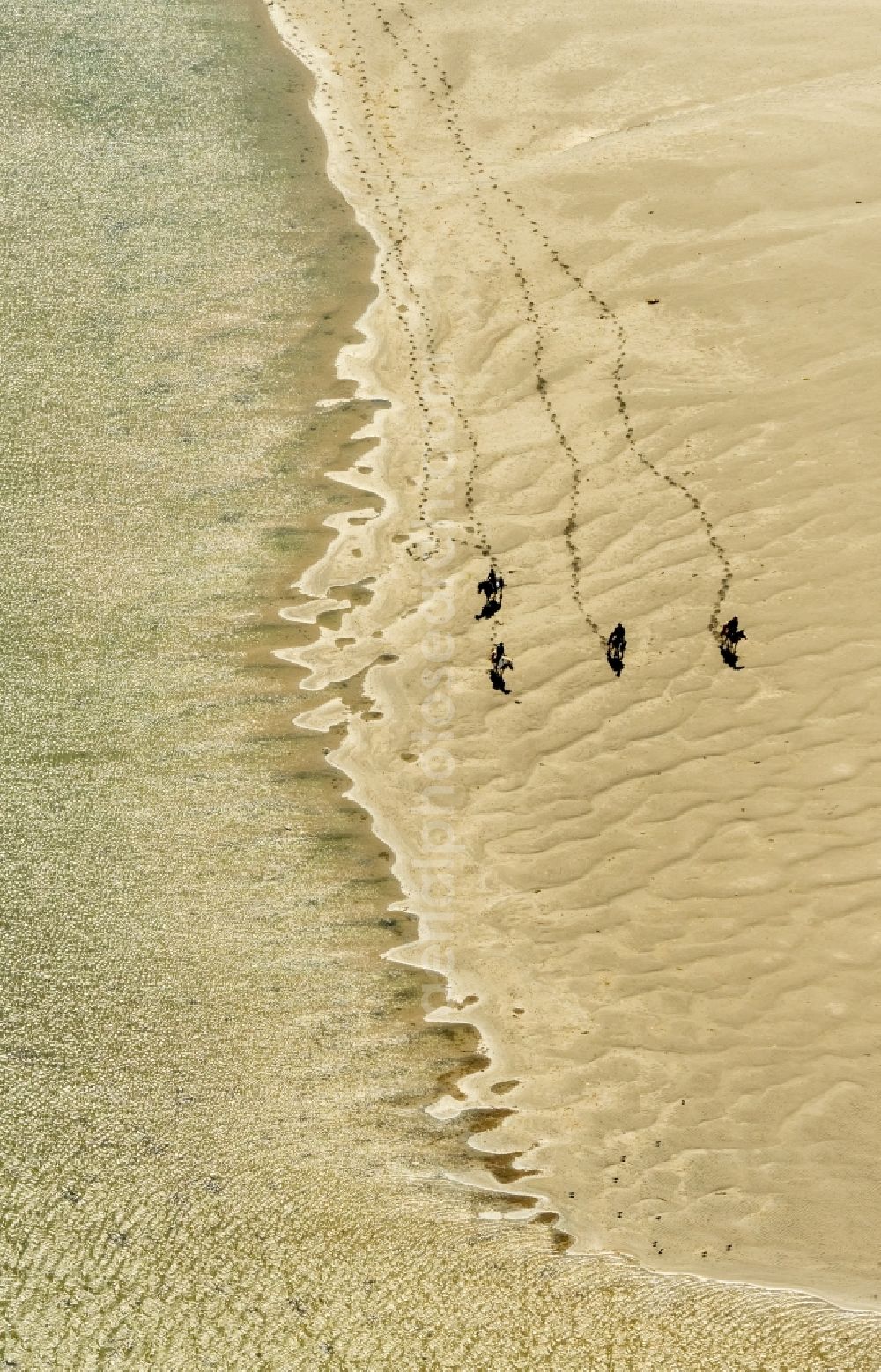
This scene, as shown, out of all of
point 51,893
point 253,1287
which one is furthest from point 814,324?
point 253,1287

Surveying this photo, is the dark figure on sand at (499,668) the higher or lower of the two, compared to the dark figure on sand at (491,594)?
lower

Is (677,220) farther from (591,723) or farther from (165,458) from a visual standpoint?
(591,723)

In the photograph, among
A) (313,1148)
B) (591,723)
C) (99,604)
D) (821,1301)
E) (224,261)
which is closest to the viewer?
(821,1301)

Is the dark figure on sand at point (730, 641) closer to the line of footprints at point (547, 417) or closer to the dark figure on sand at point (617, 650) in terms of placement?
the line of footprints at point (547, 417)

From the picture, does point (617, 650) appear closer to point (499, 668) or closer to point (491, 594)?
point (499, 668)

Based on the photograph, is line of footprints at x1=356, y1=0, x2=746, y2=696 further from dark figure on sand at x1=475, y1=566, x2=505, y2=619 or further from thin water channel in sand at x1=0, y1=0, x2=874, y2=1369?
thin water channel in sand at x1=0, y1=0, x2=874, y2=1369

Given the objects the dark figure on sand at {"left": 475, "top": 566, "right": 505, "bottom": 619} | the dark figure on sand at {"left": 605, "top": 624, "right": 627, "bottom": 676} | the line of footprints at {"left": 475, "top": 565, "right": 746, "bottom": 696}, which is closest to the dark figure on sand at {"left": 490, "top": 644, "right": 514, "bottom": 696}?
the line of footprints at {"left": 475, "top": 565, "right": 746, "bottom": 696}

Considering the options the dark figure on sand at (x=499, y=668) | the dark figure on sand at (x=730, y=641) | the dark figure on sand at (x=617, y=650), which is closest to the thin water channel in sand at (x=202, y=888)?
the dark figure on sand at (x=499, y=668)
